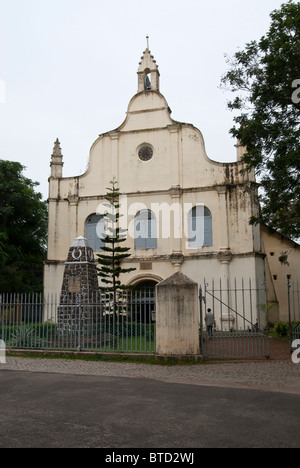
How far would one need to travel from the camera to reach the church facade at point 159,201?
64.8 ft

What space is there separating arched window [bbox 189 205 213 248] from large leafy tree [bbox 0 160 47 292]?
34.4 feet

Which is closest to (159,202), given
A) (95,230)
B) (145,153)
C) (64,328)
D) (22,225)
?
(145,153)

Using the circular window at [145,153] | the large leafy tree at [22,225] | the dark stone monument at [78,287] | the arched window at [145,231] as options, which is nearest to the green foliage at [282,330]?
the arched window at [145,231]

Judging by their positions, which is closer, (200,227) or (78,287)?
(78,287)

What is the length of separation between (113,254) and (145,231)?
2.82 metres

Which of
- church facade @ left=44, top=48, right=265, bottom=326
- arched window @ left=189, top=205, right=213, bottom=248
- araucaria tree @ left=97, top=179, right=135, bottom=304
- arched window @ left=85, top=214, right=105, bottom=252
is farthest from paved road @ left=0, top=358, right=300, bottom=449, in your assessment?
arched window @ left=85, top=214, right=105, bottom=252

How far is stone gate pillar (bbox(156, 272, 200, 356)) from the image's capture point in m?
10.1

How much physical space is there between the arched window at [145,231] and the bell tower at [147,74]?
22.3 ft

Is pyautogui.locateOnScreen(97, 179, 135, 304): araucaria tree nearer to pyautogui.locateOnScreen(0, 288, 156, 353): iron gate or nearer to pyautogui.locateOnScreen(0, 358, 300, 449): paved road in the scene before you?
pyautogui.locateOnScreen(0, 288, 156, 353): iron gate

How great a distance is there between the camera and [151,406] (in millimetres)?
6070

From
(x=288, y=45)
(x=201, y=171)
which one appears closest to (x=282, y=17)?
(x=288, y=45)

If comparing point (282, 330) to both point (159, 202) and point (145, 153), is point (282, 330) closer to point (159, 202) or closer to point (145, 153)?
point (159, 202)

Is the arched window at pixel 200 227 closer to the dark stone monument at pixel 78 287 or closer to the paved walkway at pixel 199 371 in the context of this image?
the dark stone monument at pixel 78 287
